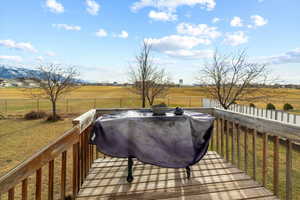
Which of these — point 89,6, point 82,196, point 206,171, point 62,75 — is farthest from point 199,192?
point 62,75

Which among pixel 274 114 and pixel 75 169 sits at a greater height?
pixel 274 114

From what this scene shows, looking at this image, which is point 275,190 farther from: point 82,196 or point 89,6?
point 89,6

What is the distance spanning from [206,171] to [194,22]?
6.61 m

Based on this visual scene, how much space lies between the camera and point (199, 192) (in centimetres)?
190

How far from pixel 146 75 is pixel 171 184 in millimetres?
6449

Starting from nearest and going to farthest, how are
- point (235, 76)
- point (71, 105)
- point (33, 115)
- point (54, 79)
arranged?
point (235, 76) < point (33, 115) < point (54, 79) < point (71, 105)

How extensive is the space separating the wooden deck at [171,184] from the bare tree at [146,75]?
5.77m

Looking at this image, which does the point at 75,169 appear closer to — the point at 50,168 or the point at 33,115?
the point at 50,168

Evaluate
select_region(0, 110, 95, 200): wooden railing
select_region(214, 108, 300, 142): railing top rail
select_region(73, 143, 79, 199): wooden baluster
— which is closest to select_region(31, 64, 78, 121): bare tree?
select_region(0, 110, 95, 200): wooden railing

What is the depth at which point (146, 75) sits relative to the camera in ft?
26.7

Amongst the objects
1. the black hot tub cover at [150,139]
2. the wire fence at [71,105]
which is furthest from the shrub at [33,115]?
the black hot tub cover at [150,139]

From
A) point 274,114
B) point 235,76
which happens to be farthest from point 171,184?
point 235,76

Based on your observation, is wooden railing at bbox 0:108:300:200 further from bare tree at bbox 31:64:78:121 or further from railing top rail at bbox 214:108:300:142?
bare tree at bbox 31:64:78:121

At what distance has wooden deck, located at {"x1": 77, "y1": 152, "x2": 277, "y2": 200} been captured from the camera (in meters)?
1.85
